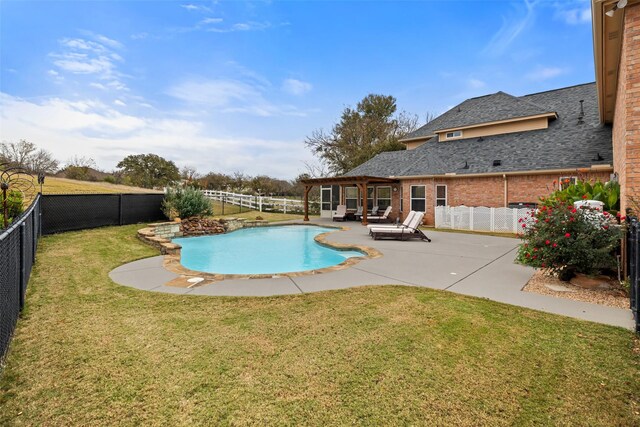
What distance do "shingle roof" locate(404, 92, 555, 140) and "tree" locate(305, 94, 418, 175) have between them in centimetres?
1073

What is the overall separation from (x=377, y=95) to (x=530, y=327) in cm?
3328

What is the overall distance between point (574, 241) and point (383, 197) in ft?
46.0

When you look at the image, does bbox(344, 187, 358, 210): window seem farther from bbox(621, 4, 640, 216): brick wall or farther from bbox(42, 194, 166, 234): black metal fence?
bbox(621, 4, 640, 216): brick wall

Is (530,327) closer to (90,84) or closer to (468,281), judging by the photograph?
(468,281)

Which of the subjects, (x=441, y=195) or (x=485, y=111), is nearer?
(x=441, y=195)

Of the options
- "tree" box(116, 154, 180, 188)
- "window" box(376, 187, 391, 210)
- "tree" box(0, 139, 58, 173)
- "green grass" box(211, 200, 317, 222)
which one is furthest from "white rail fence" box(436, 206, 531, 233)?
"tree" box(116, 154, 180, 188)

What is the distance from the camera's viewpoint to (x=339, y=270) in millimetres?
5879

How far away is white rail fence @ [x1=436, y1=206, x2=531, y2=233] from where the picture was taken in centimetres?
1193

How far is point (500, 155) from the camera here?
47.4 feet

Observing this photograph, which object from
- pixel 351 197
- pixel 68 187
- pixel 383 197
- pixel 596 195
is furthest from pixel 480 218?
pixel 68 187

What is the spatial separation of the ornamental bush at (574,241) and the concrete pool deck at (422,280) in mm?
607

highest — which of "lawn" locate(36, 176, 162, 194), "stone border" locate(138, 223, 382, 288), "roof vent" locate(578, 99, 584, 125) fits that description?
"roof vent" locate(578, 99, 584, 125)

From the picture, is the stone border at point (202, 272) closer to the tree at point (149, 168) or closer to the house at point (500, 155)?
the house at point (500, 155)

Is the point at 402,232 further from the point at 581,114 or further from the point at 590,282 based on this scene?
the point at 581,114
